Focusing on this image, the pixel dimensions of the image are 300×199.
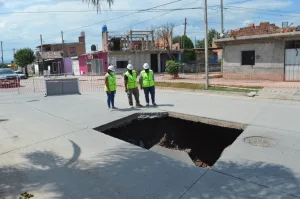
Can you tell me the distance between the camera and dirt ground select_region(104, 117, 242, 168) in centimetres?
750

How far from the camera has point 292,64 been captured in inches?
671

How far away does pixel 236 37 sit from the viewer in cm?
1886

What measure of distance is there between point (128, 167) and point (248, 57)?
1692 centimetres

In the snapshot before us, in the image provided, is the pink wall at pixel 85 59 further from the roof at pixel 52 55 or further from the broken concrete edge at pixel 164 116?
the broken concrete edge at pixel 164 116

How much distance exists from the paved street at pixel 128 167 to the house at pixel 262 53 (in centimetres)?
1123

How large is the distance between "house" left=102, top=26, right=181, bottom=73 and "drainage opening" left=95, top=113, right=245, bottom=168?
79.5ft

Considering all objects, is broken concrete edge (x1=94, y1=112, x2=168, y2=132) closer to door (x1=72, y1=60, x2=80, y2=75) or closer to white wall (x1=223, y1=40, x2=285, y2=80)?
white wall (x1=223, y1=40, x2=285, y2=80)

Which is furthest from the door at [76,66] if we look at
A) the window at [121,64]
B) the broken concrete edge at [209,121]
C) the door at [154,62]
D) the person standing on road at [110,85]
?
the broken concrete edge at [209,121]

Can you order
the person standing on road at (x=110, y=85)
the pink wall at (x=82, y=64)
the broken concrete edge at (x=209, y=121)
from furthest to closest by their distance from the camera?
the pink wall at (x=82, y=64)
the person standing on road at (x=110, y=85)
the broken concrete edge at (x=209, y=121)

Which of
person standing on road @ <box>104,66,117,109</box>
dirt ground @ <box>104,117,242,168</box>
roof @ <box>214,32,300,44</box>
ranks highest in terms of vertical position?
roof @ <box>214,32,300,44</box>

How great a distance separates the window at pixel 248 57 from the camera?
18.7m

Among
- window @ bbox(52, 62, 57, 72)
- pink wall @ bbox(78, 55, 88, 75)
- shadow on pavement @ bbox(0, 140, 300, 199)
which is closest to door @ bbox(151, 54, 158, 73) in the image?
pink wall @ bbox(78, 55, 88, 75)

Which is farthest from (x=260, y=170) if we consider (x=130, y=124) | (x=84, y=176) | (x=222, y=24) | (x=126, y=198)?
(x=222, y=24)

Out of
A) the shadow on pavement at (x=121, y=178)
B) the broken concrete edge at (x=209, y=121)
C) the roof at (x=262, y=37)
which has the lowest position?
the shadow on pavement at (x=121, y=178)
